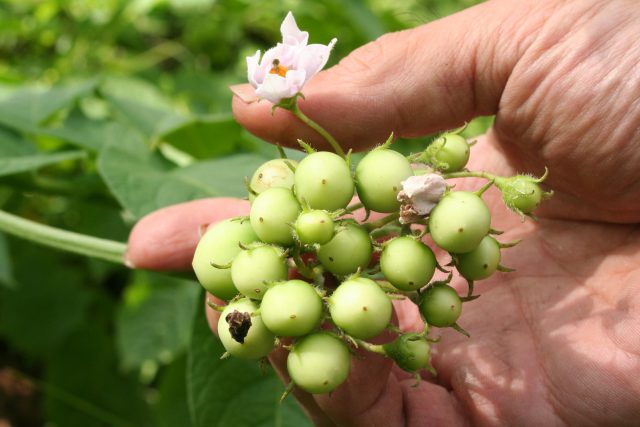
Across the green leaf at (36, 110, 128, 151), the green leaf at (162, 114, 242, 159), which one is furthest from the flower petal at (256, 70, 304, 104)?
the green leaf at (36, 110, 128, 151)

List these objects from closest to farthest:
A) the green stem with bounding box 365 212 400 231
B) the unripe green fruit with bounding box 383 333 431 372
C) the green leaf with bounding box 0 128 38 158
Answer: the unripe green fruit with bounding box 383 333 431 372 → the green stem with bounding box 365 212 400 231 → the green leaf with bounding box 0 128 38 158

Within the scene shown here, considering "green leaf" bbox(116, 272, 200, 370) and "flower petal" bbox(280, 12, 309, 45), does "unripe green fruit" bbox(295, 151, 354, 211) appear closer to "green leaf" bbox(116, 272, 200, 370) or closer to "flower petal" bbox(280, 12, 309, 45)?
"flower petal" bbox(280, 12, 309, 45)

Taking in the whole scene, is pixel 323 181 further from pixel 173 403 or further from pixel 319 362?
pixel 173 403

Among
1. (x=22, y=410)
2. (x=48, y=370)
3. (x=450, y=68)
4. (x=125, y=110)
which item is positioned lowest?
(x=22, y=410)

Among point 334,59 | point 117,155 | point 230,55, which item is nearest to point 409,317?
point 117,155

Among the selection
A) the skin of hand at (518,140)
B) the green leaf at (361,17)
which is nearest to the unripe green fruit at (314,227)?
the skin of hand at (518,140)

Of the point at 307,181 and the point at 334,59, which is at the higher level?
the point at 307,181

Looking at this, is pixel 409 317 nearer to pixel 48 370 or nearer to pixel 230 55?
pixel 48 370
